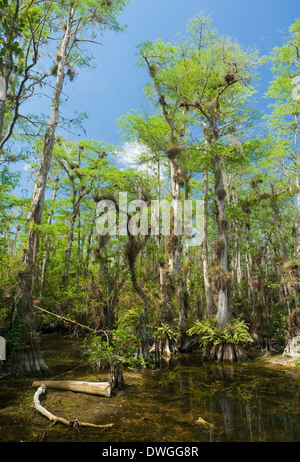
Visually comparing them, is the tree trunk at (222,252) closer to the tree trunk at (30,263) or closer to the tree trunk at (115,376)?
the tree trunk at (115,376)

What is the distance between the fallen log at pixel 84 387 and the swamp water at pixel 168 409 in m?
0.12

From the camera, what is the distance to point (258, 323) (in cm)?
1464

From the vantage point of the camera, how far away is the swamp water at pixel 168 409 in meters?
4.27

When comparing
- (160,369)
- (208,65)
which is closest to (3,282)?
(160,369)

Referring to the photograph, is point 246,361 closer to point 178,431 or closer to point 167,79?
point 178,431

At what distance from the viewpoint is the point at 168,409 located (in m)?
5.50

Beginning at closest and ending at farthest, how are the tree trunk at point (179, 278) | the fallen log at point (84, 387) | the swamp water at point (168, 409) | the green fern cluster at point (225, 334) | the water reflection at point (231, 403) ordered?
the swamp water at point (168, 409)
the water reflection at point (231, 403)
the fallen log at point (84, 387)
the green fern cluster at point (225, 334)
the tree trunk at point (179, 278)

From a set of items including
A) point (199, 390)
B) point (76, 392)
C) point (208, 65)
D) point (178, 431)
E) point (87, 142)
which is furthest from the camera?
point (87, 142)

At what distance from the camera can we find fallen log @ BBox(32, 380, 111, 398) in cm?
610

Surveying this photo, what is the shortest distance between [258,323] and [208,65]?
1400 centimetres

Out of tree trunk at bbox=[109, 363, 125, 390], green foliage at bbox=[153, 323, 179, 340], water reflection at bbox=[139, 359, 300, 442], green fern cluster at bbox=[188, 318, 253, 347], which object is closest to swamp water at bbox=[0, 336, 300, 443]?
water reflection at bbox=[139, 359, 300, 442]

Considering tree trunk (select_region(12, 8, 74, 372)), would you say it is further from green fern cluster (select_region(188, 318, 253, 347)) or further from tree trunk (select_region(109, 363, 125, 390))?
green fern cluster (select_region(188, 318, 253, 347))

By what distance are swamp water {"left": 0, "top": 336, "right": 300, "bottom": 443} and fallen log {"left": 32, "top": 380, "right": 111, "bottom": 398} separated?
12 cm

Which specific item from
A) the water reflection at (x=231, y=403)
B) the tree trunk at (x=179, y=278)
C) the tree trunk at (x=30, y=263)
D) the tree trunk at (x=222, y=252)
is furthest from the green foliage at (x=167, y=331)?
the tree trunk at (x=30, y=263)
